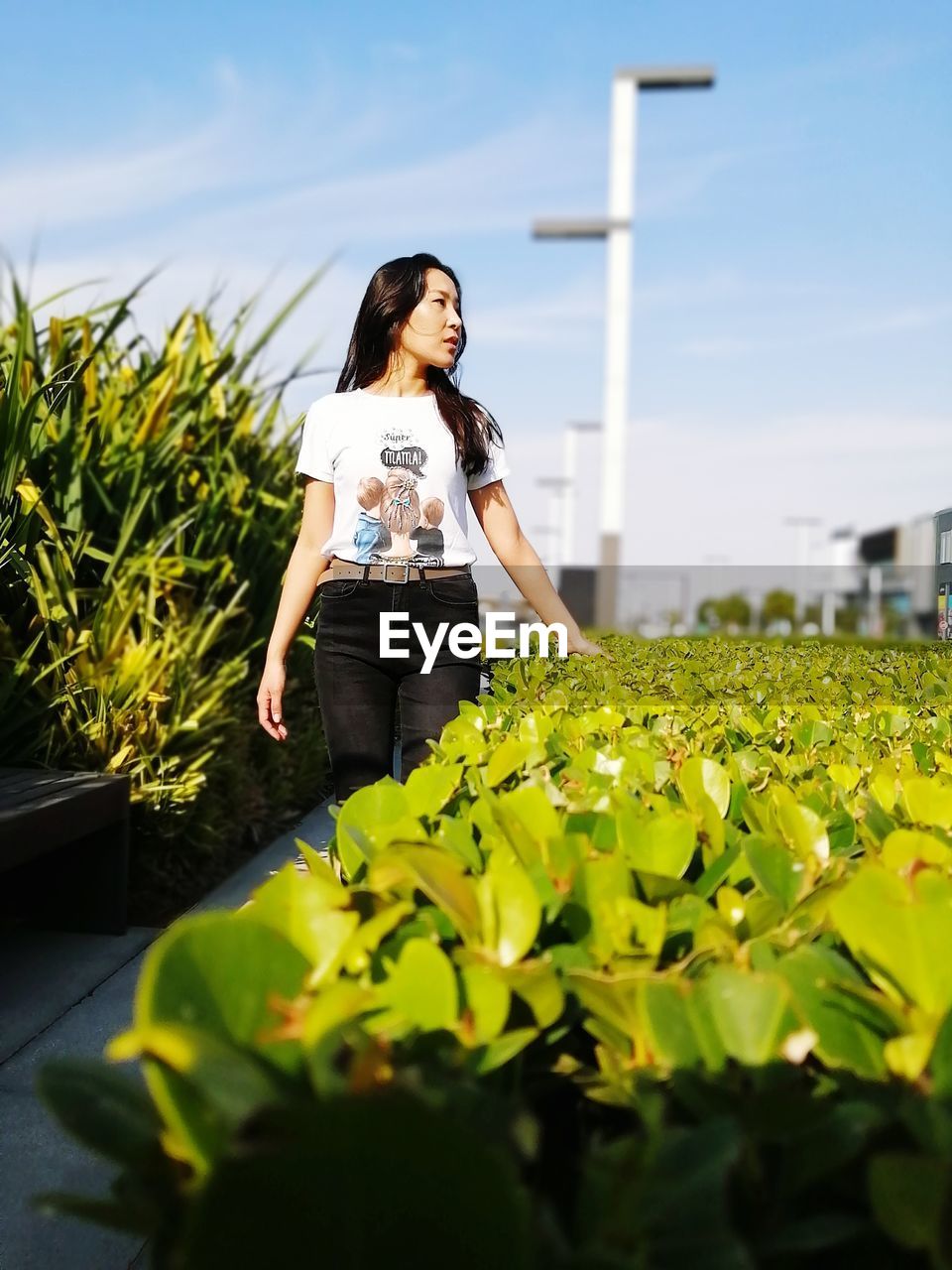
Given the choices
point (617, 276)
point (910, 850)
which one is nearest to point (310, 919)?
point (910, 850)

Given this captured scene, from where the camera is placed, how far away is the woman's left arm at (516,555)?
341cm

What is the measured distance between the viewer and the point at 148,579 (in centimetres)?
492

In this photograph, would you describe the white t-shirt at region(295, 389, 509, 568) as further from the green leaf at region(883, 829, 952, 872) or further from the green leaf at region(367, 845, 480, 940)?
the green leaf at region(367, 845, 480, 940)

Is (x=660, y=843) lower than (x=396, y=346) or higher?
lower

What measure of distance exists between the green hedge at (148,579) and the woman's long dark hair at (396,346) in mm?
977

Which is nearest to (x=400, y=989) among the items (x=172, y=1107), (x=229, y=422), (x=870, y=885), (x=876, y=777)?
(x=172, y=1107)

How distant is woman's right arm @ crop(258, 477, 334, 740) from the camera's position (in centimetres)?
331

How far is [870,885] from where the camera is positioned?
0.76m

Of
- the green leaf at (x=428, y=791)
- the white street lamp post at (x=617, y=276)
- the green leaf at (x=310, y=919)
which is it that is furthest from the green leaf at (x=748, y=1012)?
the white street lamp post at (x=617, y=276)

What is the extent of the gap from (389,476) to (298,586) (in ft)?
1.29

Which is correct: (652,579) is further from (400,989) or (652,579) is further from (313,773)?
(400,989)

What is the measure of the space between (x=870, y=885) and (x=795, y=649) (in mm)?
3572

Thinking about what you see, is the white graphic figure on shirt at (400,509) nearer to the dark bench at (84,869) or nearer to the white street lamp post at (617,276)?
the dark bench at (84,869)

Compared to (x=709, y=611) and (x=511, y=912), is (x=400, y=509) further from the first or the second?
(x=709, y=611)
